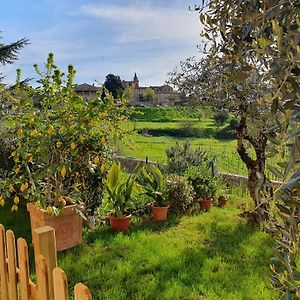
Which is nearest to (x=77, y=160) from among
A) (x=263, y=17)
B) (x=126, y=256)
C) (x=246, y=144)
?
(x=126, y=256)

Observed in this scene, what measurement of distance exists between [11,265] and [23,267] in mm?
194

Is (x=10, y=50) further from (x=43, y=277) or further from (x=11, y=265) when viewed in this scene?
(x=43, y=277)

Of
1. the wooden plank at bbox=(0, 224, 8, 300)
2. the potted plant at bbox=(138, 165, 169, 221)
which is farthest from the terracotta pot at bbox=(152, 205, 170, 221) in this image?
the wooden plank at bbox=(0, 224, 8, 300)

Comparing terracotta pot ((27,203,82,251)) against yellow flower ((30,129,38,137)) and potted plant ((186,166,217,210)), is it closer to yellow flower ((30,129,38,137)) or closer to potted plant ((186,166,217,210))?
yellow flower ((30,129,38,137))

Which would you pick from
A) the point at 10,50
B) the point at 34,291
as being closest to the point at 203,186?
the point at 34,291

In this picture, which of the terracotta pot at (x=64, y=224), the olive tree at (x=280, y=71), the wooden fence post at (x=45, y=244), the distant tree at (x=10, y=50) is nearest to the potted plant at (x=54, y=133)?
the terracotta pot at (x=64, y=224)

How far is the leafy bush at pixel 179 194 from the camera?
15.4ft

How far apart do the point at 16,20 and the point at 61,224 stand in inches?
138

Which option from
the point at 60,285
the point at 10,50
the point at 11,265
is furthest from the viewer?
the point at 10,50

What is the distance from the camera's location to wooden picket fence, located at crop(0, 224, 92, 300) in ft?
4.49

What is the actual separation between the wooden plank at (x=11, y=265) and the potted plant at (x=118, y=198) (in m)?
2.21

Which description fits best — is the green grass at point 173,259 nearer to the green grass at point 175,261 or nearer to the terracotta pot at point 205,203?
the green grass at point 175,261

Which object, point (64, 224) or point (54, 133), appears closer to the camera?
point (54, 133)

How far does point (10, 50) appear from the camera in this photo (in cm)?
1254
